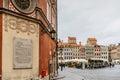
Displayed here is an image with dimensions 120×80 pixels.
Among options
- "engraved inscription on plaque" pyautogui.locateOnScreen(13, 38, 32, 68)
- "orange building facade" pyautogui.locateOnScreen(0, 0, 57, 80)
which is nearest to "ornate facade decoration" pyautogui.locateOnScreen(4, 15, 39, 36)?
"orange building facade" pyautogui.locateOnScreen(0, 0, 57, 80)

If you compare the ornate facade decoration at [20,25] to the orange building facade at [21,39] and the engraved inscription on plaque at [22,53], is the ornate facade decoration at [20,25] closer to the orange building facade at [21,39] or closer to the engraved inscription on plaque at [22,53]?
the orange building facade at [21,39]

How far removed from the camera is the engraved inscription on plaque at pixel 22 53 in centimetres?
2100

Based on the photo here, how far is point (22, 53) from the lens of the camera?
21547 mm

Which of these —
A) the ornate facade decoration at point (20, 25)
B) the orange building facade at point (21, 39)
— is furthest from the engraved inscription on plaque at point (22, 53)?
the ornate facade decoration at point (20, 25)

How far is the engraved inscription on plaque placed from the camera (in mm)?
21000

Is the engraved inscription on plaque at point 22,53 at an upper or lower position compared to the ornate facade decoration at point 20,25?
lower

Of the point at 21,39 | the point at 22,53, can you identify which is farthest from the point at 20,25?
the point at 22,53

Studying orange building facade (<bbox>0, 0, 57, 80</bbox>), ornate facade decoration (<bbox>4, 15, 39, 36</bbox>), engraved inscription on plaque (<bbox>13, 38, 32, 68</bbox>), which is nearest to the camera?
orange building facade (<bbox>0, 0, 57, 80</bbox>)

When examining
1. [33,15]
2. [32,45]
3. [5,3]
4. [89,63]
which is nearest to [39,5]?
[33,15]

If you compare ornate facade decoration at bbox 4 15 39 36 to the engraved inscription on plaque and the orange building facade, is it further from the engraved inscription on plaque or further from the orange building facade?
the engraved inscription on plaque

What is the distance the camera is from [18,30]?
21.5 meters

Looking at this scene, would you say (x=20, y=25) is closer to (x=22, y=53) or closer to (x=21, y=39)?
(x=21, y=39)

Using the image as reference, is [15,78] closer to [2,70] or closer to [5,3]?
[2,70]

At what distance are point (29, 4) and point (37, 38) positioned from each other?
8.23ft
